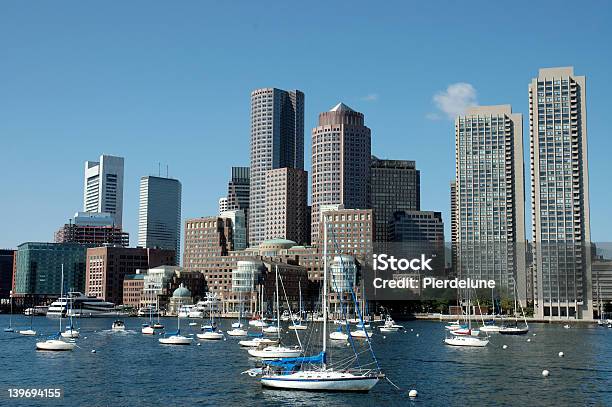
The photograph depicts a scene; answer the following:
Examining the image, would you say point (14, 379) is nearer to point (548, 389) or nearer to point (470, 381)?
point (470, 381)

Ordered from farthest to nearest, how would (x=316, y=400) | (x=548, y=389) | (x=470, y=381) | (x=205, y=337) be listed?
(x=205, y=337), (x=470, y=381), (x=548, y=389), (x=316, y=400)

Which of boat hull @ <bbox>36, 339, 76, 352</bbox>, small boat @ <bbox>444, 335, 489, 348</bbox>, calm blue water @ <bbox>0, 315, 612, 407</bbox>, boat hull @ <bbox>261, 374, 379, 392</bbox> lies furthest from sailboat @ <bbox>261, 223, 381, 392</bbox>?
small boat @ <bbox>444, 335, 489, 348</bbox>

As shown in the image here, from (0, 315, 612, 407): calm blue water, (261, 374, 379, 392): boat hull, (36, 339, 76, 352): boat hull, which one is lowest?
(0, 315, 612, 407): calm blue water

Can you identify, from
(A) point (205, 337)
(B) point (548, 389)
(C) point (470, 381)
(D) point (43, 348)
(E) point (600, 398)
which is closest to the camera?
(E) point (600, 398)

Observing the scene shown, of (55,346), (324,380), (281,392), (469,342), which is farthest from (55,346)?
(469,342)

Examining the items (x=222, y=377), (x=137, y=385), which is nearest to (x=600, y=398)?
(x=222, y=377)

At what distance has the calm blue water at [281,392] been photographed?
8456 centimetres

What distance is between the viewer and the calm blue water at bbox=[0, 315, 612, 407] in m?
84.6

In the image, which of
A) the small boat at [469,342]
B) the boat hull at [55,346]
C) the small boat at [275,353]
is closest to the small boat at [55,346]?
the boat hull at [55,346]

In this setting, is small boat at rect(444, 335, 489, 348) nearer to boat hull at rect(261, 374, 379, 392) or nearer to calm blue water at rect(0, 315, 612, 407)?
calm blue water at rect(0, 315, 612, 407)

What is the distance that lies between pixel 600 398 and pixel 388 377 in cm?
2802

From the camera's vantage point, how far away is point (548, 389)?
310 feet

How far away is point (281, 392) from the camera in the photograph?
3406 inches

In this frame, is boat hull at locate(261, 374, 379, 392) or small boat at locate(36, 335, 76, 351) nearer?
boat hull at locate(261, 374, 379, 392)
